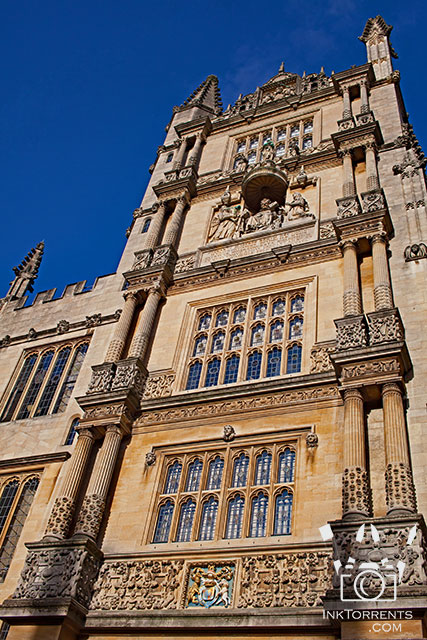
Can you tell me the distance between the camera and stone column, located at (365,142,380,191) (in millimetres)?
20925

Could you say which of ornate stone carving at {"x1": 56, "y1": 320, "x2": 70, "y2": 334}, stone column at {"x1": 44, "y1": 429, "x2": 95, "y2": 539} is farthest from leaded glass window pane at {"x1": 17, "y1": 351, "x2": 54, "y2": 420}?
stone column at {"x1": 44, "y1": 429, "x2": 95, "y2": 539}

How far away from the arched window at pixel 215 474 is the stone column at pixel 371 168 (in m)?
10.1

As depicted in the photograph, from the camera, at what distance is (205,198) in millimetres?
26250

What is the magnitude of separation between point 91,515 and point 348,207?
1177 centimetres

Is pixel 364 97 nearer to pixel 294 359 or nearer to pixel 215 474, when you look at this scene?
pixel 294 359

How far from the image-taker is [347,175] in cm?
2209

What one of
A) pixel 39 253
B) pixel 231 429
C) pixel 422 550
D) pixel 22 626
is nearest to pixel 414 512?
pixel 422 550

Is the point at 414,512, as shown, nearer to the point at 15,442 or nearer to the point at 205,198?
the point at 15,442

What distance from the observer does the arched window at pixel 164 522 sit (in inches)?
596

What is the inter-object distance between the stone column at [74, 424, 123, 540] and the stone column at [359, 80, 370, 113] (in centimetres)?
1557

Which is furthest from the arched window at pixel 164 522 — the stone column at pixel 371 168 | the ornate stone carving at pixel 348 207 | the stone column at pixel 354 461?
the stone column at pixel 371 168

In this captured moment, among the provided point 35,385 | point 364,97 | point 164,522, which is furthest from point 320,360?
point 364,97

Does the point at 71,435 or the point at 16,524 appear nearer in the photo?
the point at 16,524

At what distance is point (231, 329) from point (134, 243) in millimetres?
8133
